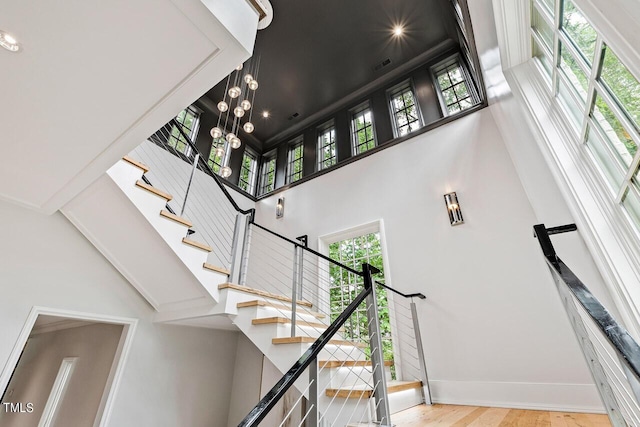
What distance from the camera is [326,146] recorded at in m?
5.48

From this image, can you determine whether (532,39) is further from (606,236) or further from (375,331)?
(375,331)

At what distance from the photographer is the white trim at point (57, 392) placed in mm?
3674

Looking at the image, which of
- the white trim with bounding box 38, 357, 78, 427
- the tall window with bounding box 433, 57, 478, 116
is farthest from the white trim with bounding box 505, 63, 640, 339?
the white trim with bounding box 38, 357, 78, 427

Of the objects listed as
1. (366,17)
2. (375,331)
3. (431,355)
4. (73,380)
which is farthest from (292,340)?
(366,17)

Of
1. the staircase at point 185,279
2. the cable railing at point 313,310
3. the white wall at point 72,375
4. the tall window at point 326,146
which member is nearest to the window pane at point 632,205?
the cable railing at point 313,310

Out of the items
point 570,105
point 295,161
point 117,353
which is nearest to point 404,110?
point 295,161

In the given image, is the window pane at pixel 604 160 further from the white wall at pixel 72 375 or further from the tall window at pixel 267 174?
the tall window at pixel 267 174

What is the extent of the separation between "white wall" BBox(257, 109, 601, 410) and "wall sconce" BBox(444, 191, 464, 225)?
74 mm

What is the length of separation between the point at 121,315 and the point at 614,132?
13.5 ft

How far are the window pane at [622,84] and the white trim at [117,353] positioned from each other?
4.10 metres

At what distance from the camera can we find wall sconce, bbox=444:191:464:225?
3256 millimetres

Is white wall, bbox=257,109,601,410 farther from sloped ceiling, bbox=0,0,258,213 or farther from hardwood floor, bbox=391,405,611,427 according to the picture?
sloped ceiling, bbox=0,0,258,213

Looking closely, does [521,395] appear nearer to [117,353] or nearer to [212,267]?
[212,267]

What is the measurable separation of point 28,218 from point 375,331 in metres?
3.23
